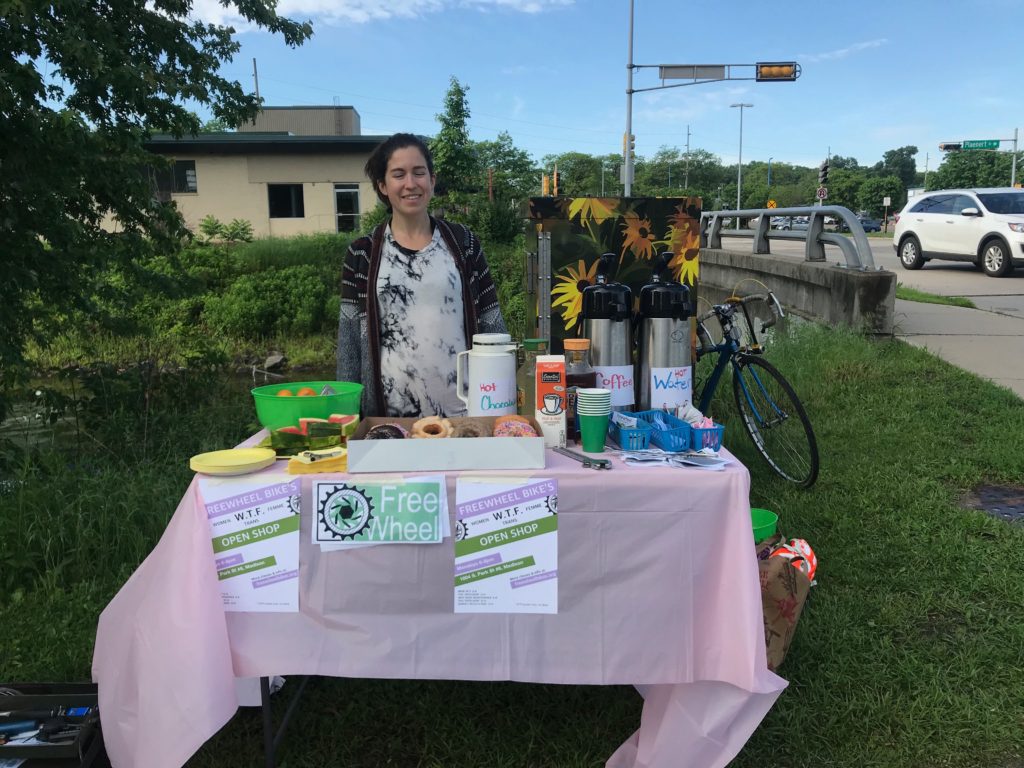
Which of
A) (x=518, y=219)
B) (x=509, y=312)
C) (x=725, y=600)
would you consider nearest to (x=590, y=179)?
(x=518, y=219)

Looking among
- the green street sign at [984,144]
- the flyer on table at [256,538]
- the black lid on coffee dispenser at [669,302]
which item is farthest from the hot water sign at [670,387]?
the green street sign at [984,144]

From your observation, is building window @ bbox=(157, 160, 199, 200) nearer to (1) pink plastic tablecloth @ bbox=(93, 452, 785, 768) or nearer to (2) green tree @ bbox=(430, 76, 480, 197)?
(2) green tree @ bbox=(430, 76, 480, 197)

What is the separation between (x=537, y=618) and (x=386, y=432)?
2.06ft

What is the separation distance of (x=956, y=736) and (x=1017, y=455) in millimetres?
3042

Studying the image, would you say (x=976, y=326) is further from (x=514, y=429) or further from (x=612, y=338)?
(x=514, y=429)

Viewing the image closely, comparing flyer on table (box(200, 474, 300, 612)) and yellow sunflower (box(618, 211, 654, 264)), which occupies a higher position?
yellow sunflower (box(618, 211, 654, 264))

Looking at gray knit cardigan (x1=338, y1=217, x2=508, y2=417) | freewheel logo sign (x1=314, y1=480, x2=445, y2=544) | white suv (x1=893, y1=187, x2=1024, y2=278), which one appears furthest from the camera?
white suv (x1=893, y1=187, x2=1024, y2=278)

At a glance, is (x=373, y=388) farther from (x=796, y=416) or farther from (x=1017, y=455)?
(x=1017, y=455)

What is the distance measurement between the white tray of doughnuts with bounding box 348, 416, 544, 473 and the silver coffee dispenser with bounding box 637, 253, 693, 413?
0.49 metres

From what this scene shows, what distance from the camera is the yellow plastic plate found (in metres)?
1.87

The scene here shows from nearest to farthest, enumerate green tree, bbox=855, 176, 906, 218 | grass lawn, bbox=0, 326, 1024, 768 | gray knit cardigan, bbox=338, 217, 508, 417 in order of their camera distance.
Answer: grass lawn, bbox=0, 326, 1024, 768
gray knit cardigan, bbox=338, 217, 508, 417
green tree, bbox=855, 176, 906, 218

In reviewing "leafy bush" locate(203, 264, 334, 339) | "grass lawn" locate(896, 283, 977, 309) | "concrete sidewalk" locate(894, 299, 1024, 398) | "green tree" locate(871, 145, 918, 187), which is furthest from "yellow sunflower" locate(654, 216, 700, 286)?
"green tree" locate(871, 145, 918, 187)

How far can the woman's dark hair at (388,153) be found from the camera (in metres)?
A: 2.92

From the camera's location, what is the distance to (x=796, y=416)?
16.5 ft
